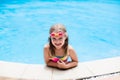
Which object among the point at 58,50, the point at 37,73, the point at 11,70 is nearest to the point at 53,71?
the point at 37,73

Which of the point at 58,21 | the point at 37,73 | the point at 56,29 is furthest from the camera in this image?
the point at 58,21

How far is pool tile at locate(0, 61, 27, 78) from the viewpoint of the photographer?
3074 mm

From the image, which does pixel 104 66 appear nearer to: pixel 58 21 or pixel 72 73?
pixel 72 73

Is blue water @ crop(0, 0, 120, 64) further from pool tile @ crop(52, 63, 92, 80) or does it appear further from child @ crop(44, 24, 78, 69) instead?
pool tile @ crop(52, 63, 92, 80)

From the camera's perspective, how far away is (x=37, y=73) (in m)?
3.13

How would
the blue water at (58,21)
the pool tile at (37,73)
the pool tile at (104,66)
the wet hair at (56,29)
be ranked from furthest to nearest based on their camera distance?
1. the blue water at (58,21)
2. the wet hair at (56,29)
3. the pool tile at (104,66)
4. the pool tile at (37,73)

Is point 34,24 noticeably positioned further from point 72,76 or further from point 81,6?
point 72,76

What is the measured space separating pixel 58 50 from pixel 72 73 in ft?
1.64

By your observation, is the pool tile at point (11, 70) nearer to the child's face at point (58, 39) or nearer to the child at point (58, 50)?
the child at point (58, 50)

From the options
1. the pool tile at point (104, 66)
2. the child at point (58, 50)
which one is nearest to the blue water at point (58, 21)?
the child at point (58, 50)

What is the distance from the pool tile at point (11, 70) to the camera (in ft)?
10.1

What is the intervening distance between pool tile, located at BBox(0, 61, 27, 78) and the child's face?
51 cm

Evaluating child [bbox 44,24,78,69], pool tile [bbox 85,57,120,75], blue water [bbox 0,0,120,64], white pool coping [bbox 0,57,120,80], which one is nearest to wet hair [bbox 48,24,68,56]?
child [bbox 44,24,78,69]

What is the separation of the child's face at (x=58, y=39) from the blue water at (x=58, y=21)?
7.15 ft
